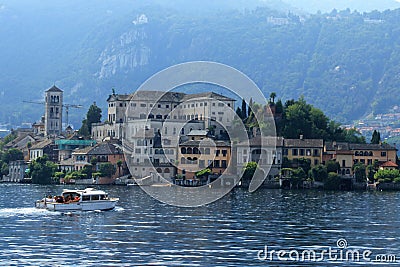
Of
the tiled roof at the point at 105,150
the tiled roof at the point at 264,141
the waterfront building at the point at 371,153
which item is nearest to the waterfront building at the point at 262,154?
the tiled roof at the point at 264,141

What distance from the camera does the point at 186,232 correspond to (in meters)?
64.6

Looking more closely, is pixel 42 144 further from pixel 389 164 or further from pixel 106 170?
pixel 389 164

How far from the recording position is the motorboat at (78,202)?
83312mm

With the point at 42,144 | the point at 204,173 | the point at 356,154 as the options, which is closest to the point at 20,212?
the point at 204,173

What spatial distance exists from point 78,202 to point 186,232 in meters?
21.9

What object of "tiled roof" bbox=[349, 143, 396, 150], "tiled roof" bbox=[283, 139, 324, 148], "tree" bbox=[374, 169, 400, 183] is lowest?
"tree" bbox=[374, 169, 400, 183]

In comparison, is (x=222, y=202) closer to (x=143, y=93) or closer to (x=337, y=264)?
(x=337, y=264)

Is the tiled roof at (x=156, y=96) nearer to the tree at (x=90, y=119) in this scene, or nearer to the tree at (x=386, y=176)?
the tree at (x=90, y=119)

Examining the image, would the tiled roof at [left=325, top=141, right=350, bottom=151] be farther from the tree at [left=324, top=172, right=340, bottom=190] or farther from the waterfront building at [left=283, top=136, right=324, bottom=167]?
the tree at [left=324, top=172, right=340, bottom=190]

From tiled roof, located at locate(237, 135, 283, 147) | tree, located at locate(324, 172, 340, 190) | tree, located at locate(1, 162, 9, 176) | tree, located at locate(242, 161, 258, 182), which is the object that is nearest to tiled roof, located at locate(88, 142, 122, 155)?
tiled roof, located at locate(237, 135, 283, 147)

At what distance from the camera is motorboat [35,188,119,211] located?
83312mm

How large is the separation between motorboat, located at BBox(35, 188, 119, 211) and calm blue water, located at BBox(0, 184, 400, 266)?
1.28m

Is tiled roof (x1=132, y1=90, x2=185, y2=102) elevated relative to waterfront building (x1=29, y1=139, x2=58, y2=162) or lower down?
elevated

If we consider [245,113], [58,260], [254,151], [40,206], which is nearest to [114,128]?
[245,113]
